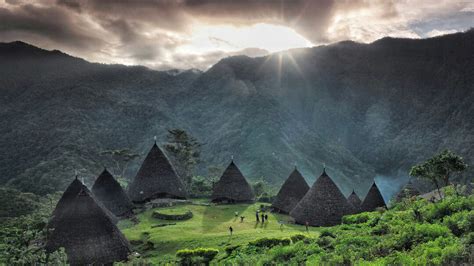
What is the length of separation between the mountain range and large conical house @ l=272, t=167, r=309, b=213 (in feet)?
99.4

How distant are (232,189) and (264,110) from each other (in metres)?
57.9

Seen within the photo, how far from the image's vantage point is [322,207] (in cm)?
3050

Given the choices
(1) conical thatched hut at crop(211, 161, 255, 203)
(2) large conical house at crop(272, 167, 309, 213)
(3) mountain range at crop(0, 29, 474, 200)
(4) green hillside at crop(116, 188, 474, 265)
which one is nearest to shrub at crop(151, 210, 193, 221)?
(4) green hillside at crop(116, 188, 474, 265)

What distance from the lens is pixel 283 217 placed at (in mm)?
34688

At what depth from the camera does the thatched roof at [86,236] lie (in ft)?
72.0

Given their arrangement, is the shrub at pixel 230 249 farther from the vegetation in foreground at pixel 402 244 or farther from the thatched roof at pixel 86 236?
the thatched roof at pixel 86 236

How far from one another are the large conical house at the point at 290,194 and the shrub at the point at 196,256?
1652 centimetres

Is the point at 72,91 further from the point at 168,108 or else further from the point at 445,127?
the point at 445,127

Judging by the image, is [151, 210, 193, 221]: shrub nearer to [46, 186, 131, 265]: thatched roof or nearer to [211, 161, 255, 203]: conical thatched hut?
[211, 161, 255, 203]: conical thatched hut

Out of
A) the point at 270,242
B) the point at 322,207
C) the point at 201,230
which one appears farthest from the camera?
the point at 322,207

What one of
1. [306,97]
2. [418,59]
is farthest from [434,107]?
[306,97]

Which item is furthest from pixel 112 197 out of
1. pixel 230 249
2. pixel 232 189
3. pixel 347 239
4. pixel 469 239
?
pixel 469 239

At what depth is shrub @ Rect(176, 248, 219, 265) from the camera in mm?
18484

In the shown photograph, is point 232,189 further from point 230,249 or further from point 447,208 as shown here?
point 447,208
